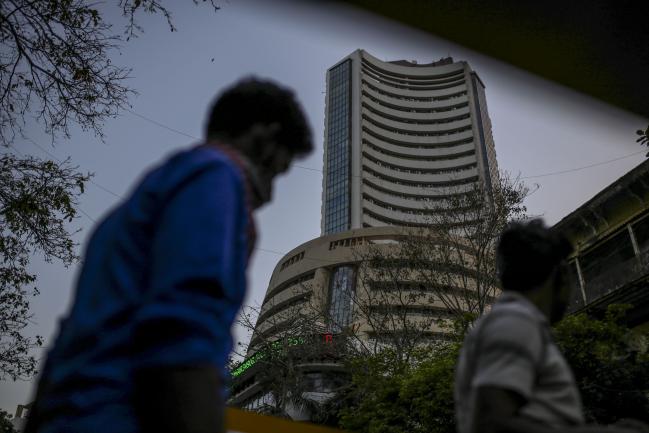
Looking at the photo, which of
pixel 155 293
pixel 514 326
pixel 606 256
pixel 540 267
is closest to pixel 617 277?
pixel 606 256

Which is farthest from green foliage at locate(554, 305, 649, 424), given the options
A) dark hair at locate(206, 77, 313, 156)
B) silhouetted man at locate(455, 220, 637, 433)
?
dark hair at locate(206, 77, 313, 156)

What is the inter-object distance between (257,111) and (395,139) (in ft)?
319

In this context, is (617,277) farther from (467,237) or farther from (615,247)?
(467,237)

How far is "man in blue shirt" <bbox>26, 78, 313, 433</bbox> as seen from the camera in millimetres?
782

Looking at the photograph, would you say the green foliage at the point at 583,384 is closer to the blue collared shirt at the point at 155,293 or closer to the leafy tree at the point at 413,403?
the leafy tree at the point at 413,403

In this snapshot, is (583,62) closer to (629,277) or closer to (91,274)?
(91,274)

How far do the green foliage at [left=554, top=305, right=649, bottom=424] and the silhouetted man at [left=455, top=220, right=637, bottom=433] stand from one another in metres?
8.07

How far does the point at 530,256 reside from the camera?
153cm

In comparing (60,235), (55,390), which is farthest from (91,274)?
(60,235)

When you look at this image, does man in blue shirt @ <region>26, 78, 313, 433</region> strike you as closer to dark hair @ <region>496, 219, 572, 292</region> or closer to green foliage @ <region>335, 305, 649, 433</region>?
dark hair @ <region>496, 219, 572, 292</region>

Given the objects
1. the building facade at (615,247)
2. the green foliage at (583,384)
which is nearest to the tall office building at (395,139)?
the building facade at (615,247)

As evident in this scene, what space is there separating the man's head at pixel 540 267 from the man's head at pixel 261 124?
2.58 feet

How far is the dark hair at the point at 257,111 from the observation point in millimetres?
1151

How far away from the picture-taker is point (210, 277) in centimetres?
81
